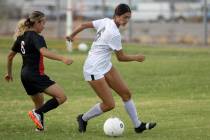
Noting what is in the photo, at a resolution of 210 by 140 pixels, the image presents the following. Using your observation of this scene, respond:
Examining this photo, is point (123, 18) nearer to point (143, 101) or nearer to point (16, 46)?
point (16, 46)

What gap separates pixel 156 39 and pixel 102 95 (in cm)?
2844

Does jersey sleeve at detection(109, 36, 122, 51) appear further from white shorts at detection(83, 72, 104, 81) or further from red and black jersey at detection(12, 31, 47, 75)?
red and black jersey at detection(12, 31, 47, 75)

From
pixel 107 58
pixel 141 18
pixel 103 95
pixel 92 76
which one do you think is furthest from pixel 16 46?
pixel 141 18

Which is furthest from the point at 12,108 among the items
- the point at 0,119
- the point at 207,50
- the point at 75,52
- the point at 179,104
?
the point at 207,50

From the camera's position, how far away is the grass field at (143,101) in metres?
12.3

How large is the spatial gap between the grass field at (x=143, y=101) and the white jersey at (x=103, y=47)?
1045 mm

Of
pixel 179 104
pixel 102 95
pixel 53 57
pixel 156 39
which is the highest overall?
pixel 53 57

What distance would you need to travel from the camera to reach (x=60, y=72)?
23.5 meters

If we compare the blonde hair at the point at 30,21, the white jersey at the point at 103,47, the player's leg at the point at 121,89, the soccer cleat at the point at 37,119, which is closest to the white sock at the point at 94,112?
the player's leg at the point at 121,89

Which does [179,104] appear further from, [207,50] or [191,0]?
[191,0]

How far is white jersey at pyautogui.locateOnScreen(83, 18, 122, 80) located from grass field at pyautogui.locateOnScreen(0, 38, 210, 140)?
1.04 metres

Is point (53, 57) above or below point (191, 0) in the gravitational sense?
above

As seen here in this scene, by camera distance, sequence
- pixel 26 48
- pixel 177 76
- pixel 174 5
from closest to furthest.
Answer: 1. pixel 26 48
2. pixel 177 76
3. pixel 174 5

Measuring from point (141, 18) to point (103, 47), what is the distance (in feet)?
111
